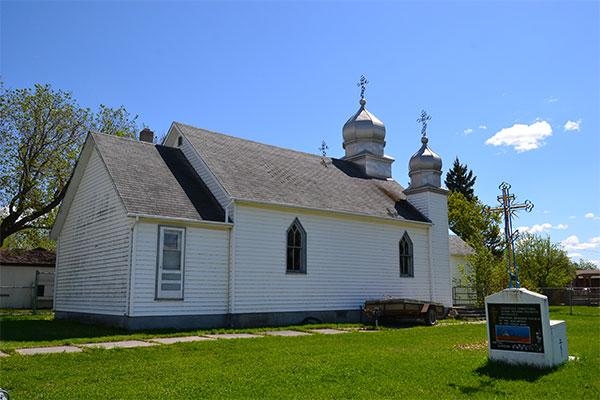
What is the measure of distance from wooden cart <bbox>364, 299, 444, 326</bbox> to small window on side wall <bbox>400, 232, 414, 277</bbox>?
316 cm

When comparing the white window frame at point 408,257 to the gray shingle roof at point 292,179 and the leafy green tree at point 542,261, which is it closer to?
the gray shingle roof at point 292,179

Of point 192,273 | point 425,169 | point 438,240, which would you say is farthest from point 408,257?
point 192,273

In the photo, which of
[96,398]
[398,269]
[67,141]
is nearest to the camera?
[96,398]

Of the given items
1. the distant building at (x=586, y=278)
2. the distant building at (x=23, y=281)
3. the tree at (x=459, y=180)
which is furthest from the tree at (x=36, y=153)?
the distant building at (x=586, y=278)

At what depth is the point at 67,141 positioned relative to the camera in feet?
93.3

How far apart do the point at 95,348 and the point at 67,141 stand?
20281mm

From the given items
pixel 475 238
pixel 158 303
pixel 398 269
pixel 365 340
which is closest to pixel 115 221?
pixel 158 303

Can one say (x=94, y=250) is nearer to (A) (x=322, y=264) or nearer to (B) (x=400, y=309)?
(A) (x=322, y=264)

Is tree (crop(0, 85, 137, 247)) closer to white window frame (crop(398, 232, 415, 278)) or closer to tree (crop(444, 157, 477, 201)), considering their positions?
white window frame (crop(398, 232, 415, 278))

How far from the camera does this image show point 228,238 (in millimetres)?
17562

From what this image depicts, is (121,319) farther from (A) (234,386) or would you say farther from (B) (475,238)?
(B) (475,238)

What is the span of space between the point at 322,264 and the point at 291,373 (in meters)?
11.6

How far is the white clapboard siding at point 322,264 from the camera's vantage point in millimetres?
17828

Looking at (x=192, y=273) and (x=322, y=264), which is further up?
(x=322, y=264)
